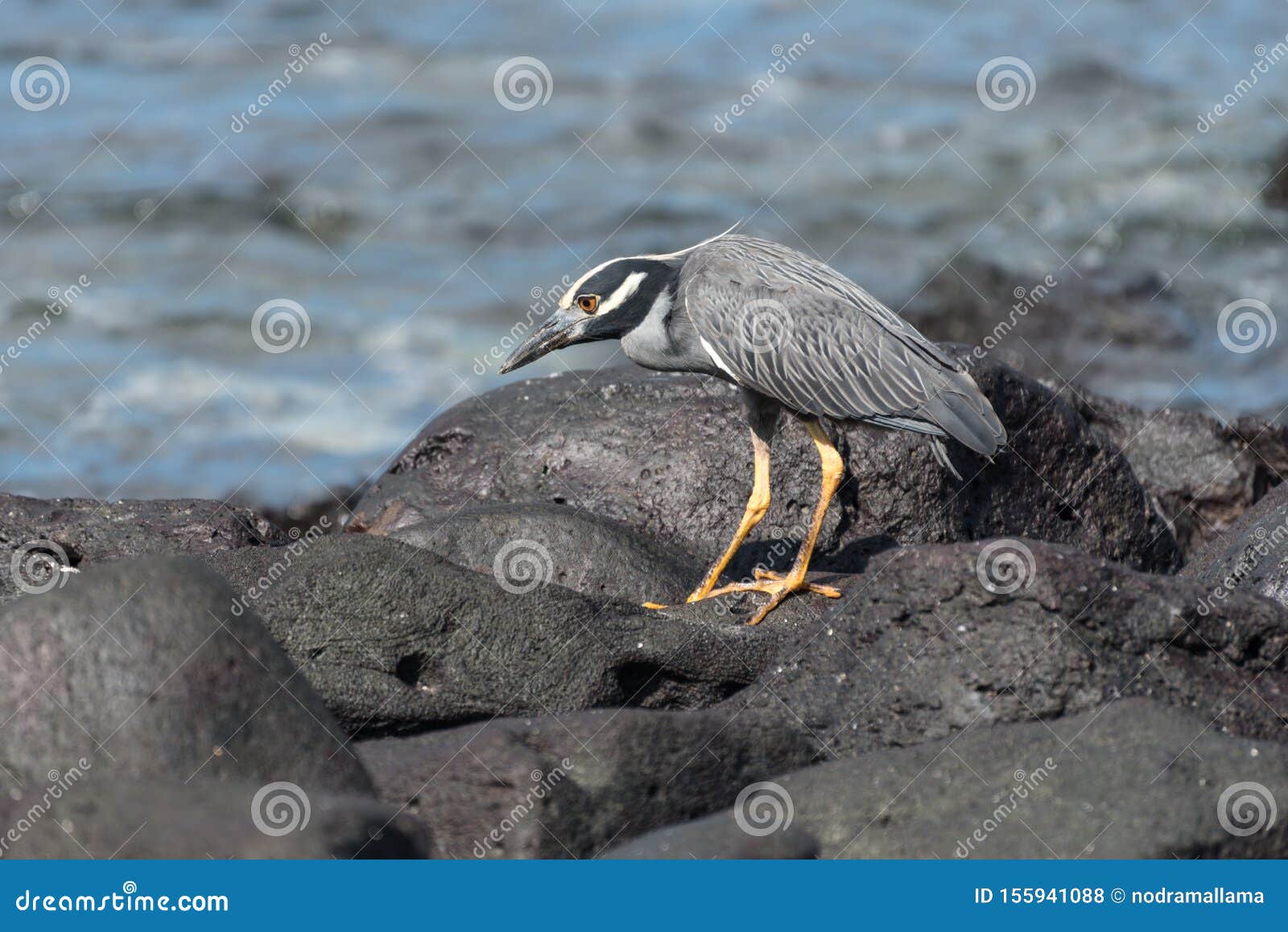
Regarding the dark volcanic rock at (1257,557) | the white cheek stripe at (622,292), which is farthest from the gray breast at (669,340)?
the dark volcanic rock at (1257,557)

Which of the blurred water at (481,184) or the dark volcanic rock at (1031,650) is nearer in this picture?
the dark volcanic rock at (1031,650)

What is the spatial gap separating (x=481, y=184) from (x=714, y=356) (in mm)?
12192

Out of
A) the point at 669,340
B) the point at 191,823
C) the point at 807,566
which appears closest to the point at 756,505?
the point at 807,566

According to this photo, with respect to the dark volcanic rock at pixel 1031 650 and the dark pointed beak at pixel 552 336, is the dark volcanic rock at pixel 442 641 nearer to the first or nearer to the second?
the dark volcanic rock at pixel 1031 650

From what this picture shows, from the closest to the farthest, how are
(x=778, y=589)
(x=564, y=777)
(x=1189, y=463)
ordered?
(x=564, y=777)
(x=778, y=589)
(x=1189, y=463)

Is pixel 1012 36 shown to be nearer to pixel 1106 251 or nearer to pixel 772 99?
pixel 772 99

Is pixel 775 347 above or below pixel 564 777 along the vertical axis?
above

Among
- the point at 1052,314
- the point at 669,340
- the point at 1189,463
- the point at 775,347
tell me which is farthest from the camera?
the point at 1052,314

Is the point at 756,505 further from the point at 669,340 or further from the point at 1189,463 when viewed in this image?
the point at 1189,463

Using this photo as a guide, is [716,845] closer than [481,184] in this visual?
Yes

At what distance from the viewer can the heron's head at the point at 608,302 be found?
22.7 feet

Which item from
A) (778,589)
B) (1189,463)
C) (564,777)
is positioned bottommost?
(564,777)

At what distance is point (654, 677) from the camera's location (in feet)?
19.9

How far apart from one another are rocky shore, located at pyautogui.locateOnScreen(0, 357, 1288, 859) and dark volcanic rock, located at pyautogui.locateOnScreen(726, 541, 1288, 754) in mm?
11
